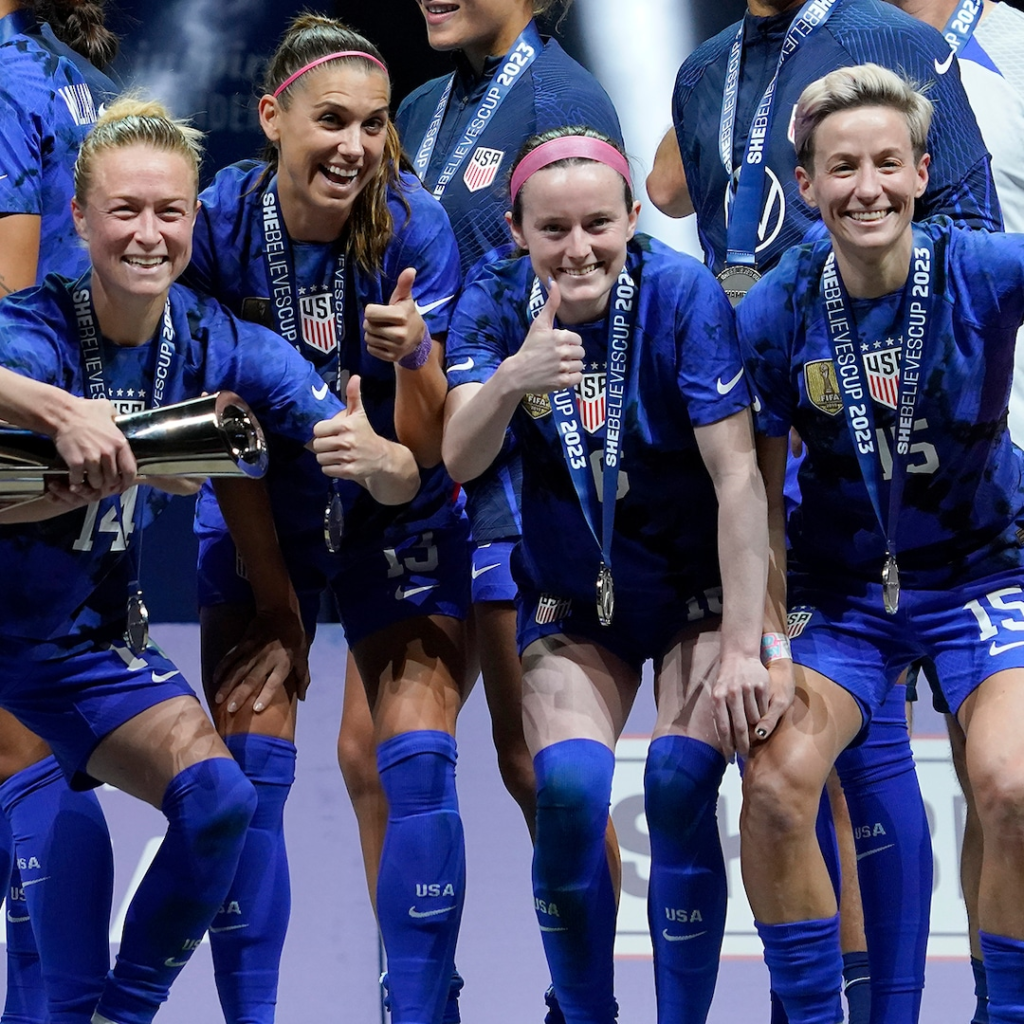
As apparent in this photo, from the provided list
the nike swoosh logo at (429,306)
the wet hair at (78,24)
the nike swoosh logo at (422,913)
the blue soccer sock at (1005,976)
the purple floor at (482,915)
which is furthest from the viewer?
the purple floor at (482,915)

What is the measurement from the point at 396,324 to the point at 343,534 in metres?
0.47

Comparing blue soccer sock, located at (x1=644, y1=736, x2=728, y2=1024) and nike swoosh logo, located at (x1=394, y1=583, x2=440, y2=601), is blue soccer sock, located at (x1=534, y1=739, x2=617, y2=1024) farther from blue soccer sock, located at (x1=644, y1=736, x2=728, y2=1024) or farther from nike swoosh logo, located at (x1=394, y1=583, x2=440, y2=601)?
nike swoosh logo, located at (x1=394, y1=583, x2=440, y2=601)

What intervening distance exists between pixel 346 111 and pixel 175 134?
300 mm

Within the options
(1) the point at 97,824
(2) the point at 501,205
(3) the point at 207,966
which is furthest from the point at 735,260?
(3) the point at 207,966

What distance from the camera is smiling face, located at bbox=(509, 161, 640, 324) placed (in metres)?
2.73

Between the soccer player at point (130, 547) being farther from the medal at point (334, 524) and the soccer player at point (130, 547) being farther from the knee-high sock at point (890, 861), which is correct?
the knee-high sock at point (890, 861)

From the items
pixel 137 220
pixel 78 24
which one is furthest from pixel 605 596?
pixel 78 24

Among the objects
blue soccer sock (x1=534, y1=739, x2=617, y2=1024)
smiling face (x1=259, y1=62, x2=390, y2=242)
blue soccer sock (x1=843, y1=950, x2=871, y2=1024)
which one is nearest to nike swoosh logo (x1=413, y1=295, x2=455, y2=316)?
smiling face (x1=259, y1=62, x2=390, y2=242)

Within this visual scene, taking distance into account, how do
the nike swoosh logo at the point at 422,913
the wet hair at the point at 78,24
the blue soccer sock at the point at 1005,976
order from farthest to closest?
the wet hair at the point at 78,24, the nike swoosh logo at the point at 422,913, the blue soccer sock at the point at 1005,976

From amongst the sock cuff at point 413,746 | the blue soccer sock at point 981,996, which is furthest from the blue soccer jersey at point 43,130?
the blue soccer sock at point 981,996

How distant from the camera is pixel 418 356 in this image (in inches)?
115

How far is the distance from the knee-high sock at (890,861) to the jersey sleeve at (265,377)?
1114 mm

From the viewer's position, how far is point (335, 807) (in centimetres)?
397

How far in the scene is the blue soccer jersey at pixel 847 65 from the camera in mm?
3125
